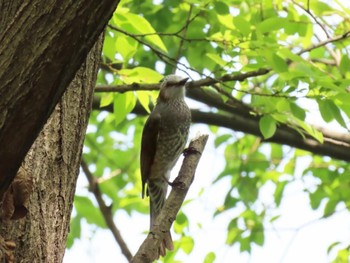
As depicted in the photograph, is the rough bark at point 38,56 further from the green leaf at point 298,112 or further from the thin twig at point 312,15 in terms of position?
the thin twig at point 312,15

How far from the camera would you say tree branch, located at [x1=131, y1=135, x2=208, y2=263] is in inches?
83.6

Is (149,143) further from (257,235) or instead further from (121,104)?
(257,235)

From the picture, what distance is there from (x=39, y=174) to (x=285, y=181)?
148 inches

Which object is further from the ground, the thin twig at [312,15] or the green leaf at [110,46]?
the thin twig at [312,15]

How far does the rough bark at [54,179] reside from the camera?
2.34m

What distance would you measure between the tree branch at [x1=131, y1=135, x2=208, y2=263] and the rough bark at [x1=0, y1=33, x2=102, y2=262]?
33 centimetres

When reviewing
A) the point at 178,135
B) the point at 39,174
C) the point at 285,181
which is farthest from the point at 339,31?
the point at 39,174

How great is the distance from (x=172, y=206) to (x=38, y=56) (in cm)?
77

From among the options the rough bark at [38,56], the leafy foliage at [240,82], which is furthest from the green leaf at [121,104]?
the rough bark at [38,56]

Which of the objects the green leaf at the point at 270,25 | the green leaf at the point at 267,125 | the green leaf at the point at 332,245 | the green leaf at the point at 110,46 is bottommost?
the green leaf at the point at 267,125

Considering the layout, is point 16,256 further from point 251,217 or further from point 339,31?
point 251,217

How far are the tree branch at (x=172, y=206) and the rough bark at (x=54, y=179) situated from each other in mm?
335

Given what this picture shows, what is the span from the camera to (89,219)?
589cm

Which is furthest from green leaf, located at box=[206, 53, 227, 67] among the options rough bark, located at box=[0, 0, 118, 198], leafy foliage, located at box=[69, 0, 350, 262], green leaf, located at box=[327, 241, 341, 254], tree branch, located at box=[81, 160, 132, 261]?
green leaf, located at box=[327, 241, 341, 254]
